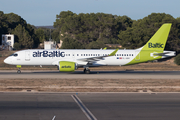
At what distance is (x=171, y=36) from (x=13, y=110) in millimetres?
61725

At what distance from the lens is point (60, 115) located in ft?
39.0

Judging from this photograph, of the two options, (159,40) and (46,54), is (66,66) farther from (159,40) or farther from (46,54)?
(159,40)

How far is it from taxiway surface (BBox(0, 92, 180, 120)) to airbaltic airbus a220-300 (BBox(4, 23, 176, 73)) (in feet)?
44.5

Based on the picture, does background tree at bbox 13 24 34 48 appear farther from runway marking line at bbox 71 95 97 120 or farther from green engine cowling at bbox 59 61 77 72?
runway marking line at bbox 71 95 97 120

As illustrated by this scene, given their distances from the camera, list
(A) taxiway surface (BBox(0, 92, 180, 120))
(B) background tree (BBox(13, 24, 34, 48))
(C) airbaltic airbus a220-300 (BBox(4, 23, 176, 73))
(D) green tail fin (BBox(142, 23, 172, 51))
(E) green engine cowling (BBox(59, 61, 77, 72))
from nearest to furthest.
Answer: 1. (A) taxiway surface (BBox(0, 92, 180, 120))
2. (E) green engine cowling (BBox(59, 61, 77, 72))
3. (C) airbaltic airbus a220-300 (BBox(4, 23, 176, 73))
4. (D) green tail fin (BBox(142, 23, 172, 51))
5. (B) background tree (BBox(13, 24, 34, 48))

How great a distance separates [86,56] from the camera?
1259 inches

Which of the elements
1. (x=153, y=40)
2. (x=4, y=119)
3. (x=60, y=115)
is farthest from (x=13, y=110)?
(x=153, y=40)

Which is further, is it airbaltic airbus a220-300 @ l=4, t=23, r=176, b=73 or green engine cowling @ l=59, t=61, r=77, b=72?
airbaltic airbus a220-300 @ l=4, t=23, r=176, b=73

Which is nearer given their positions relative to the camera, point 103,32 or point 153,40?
point 153,40

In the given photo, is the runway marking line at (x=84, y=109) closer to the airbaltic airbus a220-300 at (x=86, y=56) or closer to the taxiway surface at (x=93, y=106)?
the taxiway surface at (x=93, y=106)

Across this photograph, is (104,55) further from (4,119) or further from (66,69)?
(4,119)

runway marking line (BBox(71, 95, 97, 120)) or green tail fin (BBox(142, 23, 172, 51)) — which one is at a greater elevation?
green tail fin (BBox(142, 23, 172, 51))

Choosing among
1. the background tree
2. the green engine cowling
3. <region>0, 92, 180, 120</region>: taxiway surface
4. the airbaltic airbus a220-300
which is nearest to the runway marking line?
<region>0, 92, 180, 120</region>: taxiway surface

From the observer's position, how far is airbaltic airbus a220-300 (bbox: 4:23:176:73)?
31.2 meters
